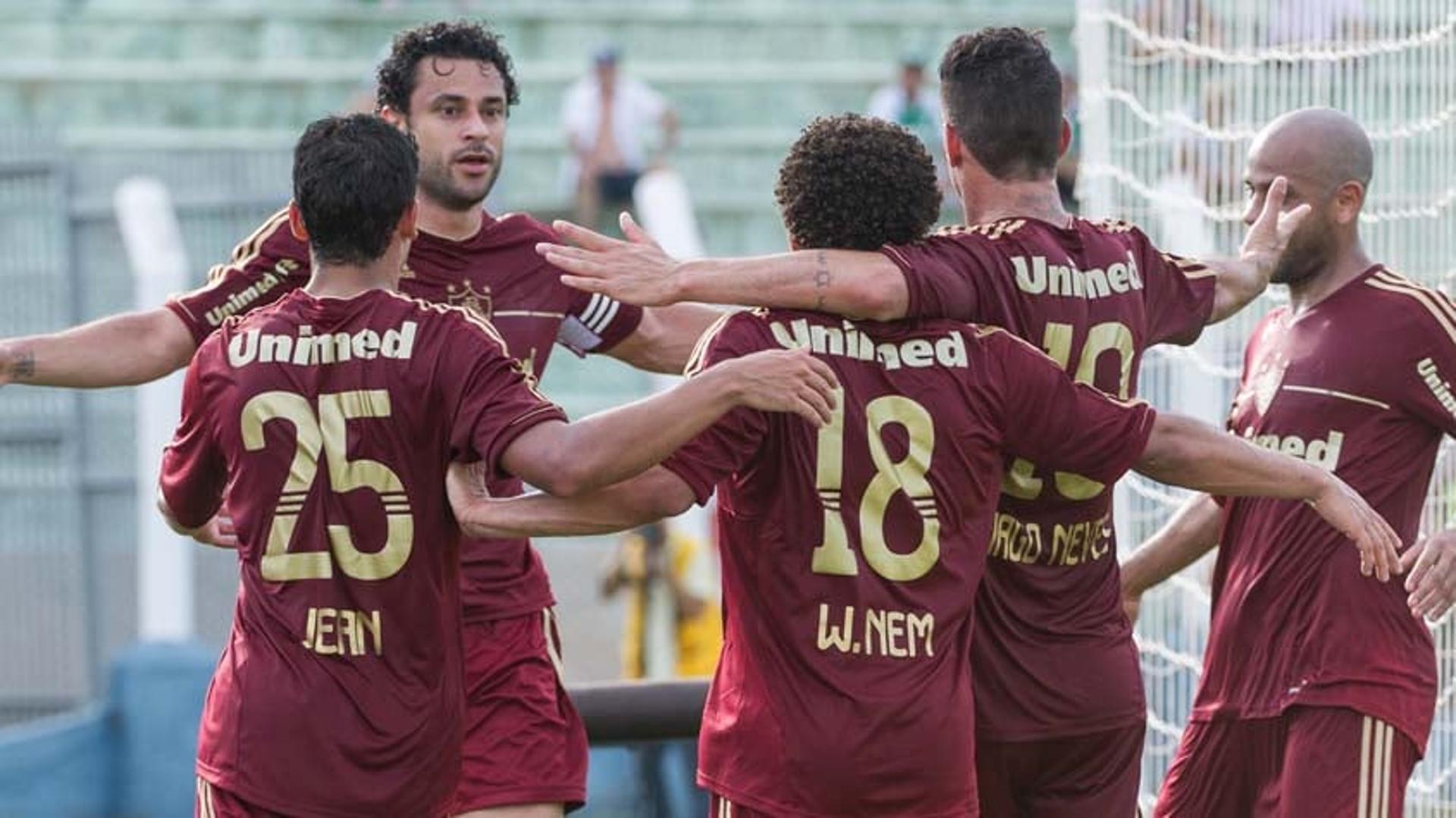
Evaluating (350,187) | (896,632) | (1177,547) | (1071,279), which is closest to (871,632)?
(896,632)

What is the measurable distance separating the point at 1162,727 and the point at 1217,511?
224 centimetres

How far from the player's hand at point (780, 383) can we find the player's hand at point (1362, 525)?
1.24 metres

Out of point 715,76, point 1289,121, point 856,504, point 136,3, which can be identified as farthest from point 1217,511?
Answer: point 136,3

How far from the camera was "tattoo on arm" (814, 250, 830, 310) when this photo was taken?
17.5 feet

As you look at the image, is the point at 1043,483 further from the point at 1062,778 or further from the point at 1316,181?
the point at 1316,181

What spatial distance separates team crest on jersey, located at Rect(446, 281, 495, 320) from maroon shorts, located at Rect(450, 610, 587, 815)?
2.70 ft

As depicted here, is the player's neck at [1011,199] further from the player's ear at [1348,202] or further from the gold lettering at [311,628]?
the gold lettering at [311,628]

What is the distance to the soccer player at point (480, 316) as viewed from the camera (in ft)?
20.5

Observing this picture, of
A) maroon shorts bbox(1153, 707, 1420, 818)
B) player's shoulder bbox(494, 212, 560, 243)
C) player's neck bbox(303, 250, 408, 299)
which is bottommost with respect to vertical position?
maroon shorts bbox(1153, 707, 1420, 818)

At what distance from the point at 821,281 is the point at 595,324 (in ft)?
5.02

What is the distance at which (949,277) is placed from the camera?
18.2 feet

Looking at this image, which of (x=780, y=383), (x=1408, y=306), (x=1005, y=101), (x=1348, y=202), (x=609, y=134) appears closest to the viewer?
(x=780, y=383)

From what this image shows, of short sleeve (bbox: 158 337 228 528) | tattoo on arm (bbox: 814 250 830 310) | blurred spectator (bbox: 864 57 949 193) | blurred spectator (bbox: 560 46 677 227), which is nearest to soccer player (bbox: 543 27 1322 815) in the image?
tattoo on arm (bbox: 814 250 830 310)

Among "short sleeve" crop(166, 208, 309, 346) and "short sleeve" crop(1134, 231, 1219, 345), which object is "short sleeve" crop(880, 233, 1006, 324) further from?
"short sleeve" crop(166, 208, 309, 346)
